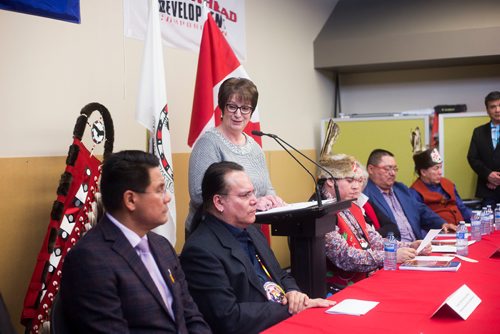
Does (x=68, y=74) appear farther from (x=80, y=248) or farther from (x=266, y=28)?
(x=266, y=28)

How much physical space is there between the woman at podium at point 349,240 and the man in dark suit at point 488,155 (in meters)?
2.66

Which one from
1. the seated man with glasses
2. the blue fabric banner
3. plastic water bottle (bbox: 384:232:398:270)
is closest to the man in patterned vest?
the seated man with glasses

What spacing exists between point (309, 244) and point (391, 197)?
156cm

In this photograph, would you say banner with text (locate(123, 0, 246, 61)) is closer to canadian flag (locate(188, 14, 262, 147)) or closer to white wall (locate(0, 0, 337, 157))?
white wall (locate(0, 0, 337, 157))

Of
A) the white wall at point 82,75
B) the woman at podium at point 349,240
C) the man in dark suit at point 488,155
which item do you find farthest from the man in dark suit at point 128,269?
the man in dark suit at point 488,155

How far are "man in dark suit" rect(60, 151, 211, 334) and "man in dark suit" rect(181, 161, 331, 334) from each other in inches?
4.4

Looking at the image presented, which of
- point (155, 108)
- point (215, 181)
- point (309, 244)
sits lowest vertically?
point (309, 244)

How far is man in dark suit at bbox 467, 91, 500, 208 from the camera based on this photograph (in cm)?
591

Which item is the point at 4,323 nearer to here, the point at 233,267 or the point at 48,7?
the point at 233,267

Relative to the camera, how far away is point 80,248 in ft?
6.26

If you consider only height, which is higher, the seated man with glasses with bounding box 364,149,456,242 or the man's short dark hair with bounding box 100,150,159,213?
the man's short dark hair with bounding box 100,150,159,213

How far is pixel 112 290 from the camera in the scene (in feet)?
6.17

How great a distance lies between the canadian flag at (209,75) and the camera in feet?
12.8

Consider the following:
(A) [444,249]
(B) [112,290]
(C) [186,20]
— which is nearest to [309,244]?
(A) [444,249]
